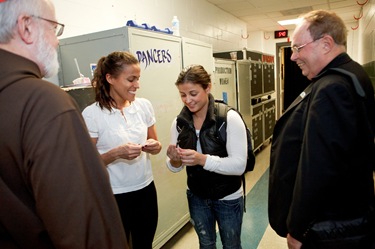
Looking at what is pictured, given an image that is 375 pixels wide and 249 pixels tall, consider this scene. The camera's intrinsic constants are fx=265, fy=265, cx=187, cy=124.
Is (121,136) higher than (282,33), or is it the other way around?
A: (282,33)

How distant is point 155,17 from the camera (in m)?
3.31

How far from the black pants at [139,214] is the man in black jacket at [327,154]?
0.81 m

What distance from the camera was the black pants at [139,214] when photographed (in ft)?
5.31

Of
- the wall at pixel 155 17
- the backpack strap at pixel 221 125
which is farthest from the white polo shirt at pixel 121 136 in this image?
the wall at pixel 155 17

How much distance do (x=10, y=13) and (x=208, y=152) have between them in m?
1.10

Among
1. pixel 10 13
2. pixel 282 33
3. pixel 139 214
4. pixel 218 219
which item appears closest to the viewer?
pixel 10 13

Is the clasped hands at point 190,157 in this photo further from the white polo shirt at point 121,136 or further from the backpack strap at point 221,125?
the white polo shirt at point 121,136

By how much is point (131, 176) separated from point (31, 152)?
984mm

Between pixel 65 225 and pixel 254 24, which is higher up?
pixel 254 24

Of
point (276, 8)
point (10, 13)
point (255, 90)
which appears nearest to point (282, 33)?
point (276, 8)

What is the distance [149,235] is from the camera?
175 centimetres

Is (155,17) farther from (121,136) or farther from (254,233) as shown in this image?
(254,233)

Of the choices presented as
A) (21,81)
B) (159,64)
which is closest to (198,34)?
(159,64)

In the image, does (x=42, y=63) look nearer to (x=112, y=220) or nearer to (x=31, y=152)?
(x=31, y=152)
